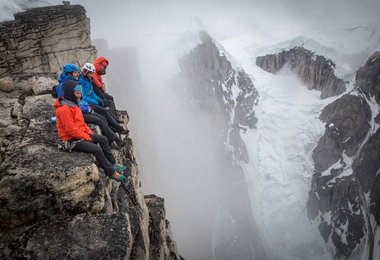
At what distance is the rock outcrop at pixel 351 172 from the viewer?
51.8 m

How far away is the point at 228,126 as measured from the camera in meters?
87.9

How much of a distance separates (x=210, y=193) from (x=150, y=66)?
66.3m

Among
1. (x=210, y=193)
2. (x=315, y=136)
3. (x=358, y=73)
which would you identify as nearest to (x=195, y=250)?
(x=210, y=193)

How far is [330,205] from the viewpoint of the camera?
5912cm

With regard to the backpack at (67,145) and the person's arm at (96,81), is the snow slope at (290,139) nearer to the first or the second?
the person's arm at (96,81)

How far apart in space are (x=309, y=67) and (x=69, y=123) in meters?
78.7

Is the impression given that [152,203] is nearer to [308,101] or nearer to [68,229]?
[68,229]

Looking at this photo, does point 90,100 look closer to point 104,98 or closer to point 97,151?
point 104,98

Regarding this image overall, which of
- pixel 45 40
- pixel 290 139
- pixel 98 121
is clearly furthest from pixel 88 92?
pixel 290 139

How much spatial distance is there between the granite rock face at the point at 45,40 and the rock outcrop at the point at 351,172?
51.2 metres

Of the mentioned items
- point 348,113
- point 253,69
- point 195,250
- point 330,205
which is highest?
point 253,69

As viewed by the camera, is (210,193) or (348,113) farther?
(210,193)

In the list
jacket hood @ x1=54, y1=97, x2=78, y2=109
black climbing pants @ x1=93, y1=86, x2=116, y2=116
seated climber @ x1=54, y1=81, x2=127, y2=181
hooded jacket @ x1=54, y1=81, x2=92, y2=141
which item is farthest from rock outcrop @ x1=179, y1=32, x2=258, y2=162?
jacket hood @ x1=54, y1=97, x2=78, y2=109

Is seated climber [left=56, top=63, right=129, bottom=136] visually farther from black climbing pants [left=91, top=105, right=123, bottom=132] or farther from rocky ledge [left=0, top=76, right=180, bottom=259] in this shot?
rocky ledge [left=0, top=76, right=180, bottom=259]
